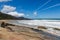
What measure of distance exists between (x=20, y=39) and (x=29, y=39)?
933 mm

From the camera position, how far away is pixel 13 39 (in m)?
15.1

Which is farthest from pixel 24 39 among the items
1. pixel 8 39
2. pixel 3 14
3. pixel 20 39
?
pixel 3 14

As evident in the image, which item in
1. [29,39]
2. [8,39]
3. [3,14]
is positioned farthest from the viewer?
[3,14]

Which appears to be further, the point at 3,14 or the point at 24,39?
the point at 3,14

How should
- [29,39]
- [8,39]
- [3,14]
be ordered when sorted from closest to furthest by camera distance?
[8,39] < [29,39] < [3,14]

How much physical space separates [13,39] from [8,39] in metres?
0.40

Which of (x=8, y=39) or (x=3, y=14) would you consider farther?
(x=3, y=14)

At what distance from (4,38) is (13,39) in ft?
2.55

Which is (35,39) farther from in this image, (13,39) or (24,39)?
(13,39)

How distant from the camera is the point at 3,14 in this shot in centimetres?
12250

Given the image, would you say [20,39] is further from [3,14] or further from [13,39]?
[3,14]

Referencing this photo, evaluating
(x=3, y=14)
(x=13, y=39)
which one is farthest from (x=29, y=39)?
(x=3, y=14)

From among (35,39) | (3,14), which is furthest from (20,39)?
(3,14)

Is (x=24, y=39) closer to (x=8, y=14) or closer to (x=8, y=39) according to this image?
(x=8, y=39)
